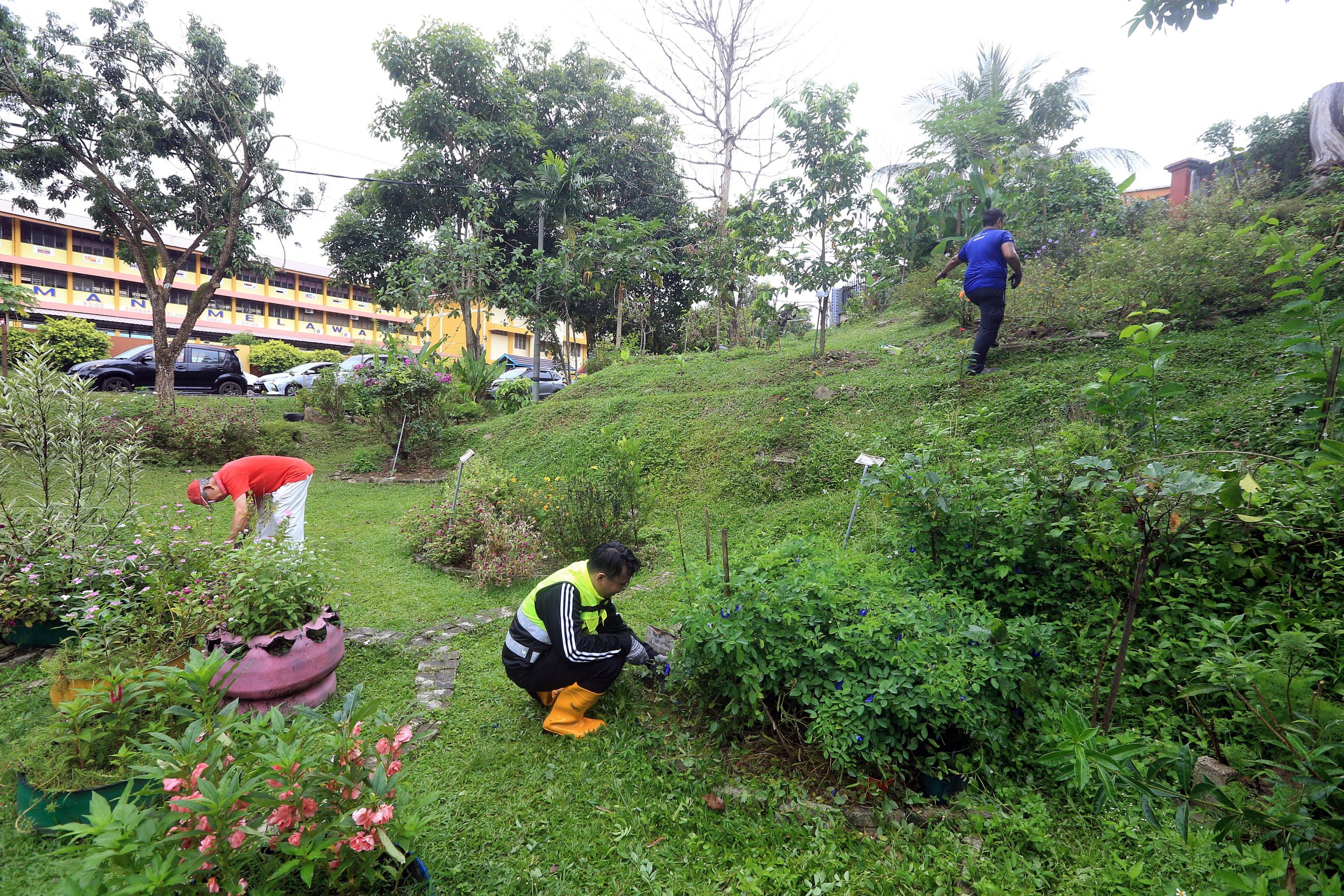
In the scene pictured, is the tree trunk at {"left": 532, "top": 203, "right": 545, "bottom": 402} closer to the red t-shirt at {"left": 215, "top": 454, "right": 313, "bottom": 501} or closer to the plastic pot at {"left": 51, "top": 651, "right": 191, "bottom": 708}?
the red t-shirt at {"left": 215, "top": 454, "right": 313, "bottom": 501}

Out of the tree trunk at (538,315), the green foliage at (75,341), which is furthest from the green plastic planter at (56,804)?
the green foliage at (75,341)

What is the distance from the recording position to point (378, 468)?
10.9 meters

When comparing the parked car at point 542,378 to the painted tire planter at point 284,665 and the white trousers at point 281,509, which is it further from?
the painted tire planter at point 284,665

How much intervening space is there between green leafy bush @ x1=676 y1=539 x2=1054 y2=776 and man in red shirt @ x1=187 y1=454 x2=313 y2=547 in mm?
3354

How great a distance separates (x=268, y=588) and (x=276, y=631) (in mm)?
230

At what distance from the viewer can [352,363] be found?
1590 centimetres

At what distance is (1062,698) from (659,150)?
17900mm

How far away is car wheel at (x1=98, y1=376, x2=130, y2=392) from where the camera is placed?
1420cm

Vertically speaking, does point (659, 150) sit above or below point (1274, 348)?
above

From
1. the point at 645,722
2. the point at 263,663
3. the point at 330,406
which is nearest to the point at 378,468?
the point at 330,406

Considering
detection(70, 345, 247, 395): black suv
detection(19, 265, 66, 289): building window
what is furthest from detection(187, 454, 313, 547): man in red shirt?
detection(19, 265, 66, 289): building window

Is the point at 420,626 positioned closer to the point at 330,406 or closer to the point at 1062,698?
the point at 1062,698

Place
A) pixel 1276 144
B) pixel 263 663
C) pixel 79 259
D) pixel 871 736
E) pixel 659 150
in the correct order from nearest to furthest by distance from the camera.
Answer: pixel 871 736 < pixel 263 663 < pixel 1276 144 < pixel 659 150 < pixel 79 259

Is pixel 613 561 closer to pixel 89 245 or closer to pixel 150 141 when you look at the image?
pixel 150 141
